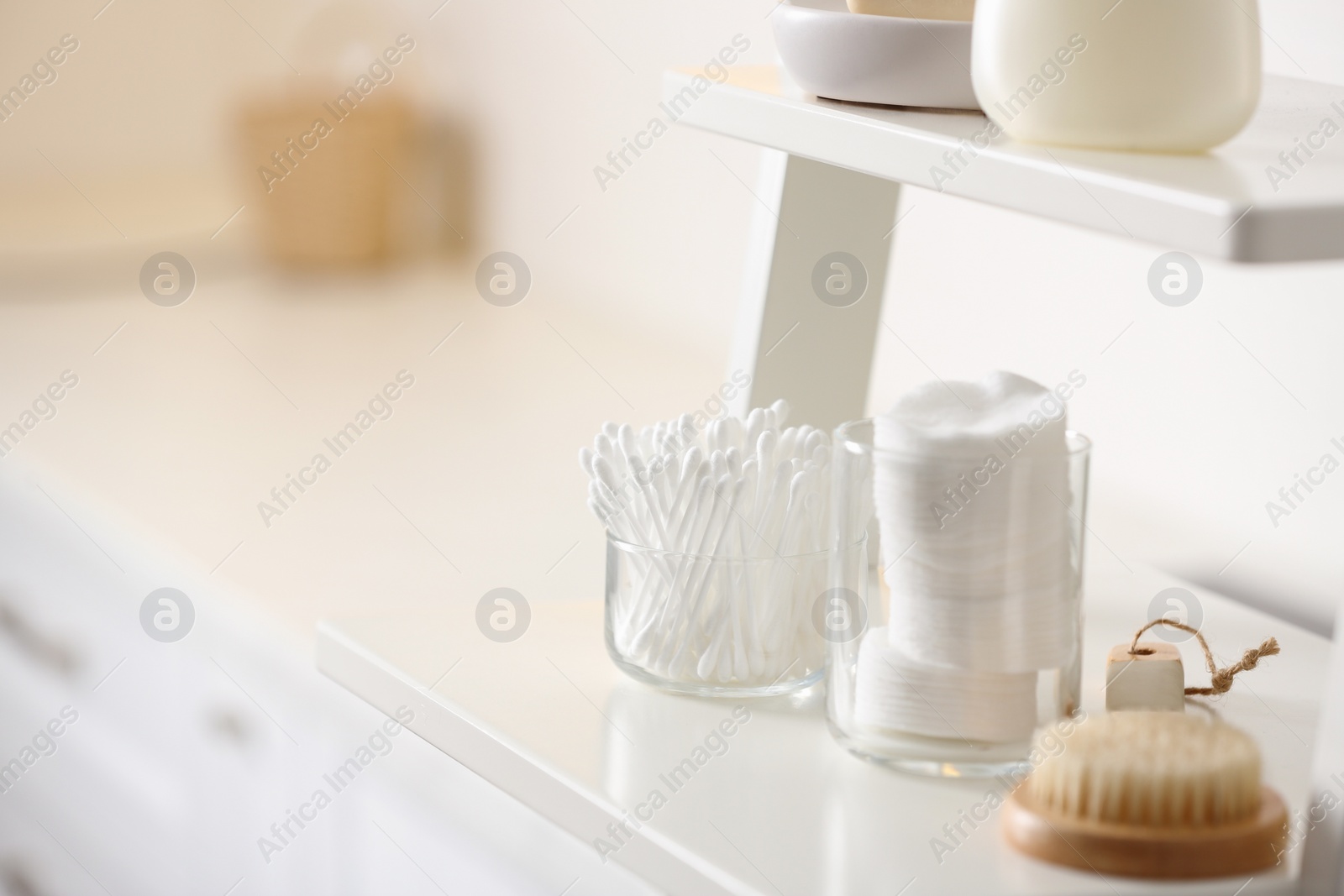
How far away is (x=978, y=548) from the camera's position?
57 centimetres

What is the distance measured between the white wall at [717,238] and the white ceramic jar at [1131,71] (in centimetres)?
46

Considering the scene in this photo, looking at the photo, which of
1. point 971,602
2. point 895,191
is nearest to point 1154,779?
point 971,602

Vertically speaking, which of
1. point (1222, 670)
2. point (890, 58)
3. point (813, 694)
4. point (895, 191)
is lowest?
point (1222, 670)

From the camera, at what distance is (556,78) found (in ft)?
6.13

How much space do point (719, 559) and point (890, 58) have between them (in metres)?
0.24

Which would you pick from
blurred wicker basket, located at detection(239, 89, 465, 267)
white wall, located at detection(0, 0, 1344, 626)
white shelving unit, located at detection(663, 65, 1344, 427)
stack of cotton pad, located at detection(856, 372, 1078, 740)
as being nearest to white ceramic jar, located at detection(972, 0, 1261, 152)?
white shelving unit, located at detection(663, 65, 1344, 427)

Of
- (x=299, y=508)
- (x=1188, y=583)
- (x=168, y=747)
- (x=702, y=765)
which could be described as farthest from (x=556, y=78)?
(x=702, y=765)

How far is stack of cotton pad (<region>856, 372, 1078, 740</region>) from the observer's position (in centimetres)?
57

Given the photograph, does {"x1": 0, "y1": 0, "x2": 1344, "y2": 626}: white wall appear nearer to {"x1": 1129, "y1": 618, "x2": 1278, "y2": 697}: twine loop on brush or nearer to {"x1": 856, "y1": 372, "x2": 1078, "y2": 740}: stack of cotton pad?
{"x1": 1129, "y1": 618, "x2": 1278, "y2": 697}: twine loop on brush

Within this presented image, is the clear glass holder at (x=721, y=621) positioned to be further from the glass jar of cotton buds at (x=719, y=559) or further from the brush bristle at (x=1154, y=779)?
the brush bristle at (x=1154, y=779)

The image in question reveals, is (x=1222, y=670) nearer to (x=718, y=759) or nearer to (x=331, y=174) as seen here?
(x=718, y=759)

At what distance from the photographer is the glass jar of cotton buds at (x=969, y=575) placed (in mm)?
569

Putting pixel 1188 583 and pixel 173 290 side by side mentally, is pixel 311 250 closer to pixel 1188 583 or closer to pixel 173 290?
pixel 173 290

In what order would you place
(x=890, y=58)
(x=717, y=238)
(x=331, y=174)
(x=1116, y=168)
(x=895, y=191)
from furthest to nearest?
(x=331, y=174)
(x=717, y=238)
(x=895, y=191)
(x=890, y=58)
(x=1116, y=168)
